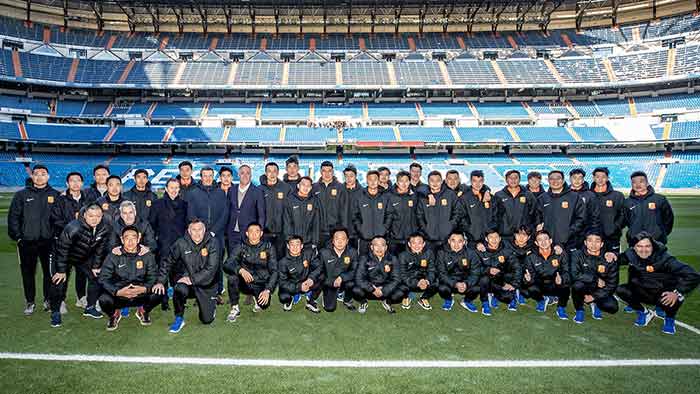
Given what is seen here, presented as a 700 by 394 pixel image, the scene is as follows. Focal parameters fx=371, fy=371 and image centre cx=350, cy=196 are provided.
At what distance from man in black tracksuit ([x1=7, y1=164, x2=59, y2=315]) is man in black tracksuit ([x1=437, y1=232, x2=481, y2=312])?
241 inches

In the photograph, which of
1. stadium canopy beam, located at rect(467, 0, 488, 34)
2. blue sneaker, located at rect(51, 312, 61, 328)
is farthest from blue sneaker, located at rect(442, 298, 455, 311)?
stadium canopy beam, located at rect(467, 0, 488, 34)

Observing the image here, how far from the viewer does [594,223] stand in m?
6.45

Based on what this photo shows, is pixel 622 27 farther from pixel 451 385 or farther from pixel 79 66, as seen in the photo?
pixel 79 66

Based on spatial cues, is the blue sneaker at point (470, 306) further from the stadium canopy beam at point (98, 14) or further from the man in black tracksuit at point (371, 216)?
the stadium canopy beam at point (98, 14)

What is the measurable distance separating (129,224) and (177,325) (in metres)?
1.66

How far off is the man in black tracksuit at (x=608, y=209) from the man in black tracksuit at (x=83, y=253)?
802 cm

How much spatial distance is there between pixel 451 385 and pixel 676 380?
2.30 metres

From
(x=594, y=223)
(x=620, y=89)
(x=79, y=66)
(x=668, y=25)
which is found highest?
(x=668, y=25)

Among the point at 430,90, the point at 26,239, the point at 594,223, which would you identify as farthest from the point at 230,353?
the point at 430,90

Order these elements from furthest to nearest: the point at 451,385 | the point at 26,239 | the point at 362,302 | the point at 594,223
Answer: the point at 594,223 → the point at 362,302 → the point at 26,239 → the point at 451,385

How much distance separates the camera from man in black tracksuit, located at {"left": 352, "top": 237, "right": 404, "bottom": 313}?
19.2ft

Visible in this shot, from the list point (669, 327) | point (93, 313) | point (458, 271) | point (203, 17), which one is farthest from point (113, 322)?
point (203, 17)

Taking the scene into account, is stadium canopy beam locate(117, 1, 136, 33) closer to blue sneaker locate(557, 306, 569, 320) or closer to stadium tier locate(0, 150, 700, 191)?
stadium tier locate(0, 150, 700, 191)

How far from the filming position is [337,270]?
612cm
